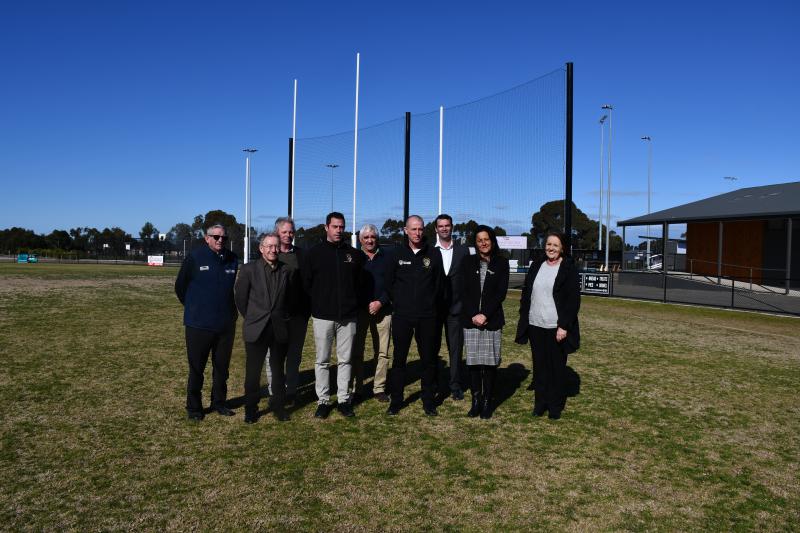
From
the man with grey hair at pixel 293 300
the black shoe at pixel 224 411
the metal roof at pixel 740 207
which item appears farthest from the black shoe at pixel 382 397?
the metal roof at pixel 740 207

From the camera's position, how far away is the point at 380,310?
5.90m

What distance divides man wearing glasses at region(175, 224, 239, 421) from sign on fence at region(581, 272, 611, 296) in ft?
52.4

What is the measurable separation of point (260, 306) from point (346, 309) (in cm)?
74

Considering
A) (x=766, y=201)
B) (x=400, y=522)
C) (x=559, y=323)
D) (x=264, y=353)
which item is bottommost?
(x=400, y=522)

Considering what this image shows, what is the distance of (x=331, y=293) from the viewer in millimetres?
5121

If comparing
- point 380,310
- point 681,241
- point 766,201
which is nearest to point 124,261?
point 681,241

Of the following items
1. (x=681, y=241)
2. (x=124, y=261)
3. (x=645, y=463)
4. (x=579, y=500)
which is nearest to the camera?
(x=579, y=500)

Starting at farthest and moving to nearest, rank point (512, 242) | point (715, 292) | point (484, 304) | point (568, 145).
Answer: point (512, 242) < point (715, 292) < point (568, 145) < point (484, 304)

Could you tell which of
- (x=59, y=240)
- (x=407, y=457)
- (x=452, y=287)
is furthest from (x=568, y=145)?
(x=59, y=240)

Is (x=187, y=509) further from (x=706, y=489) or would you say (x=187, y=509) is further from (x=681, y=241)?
(x=681, y=241)

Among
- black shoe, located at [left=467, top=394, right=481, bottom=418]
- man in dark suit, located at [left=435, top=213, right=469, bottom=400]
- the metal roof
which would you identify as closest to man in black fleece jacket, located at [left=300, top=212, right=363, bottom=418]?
man in dark suit, located at [left=435, top=213, right=469, bottom=400]

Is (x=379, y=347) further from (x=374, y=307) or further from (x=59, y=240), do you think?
(x=59, y=240)

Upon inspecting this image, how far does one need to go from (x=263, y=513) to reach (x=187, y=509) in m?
0.45

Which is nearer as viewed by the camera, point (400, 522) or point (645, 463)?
point (400, 522)
